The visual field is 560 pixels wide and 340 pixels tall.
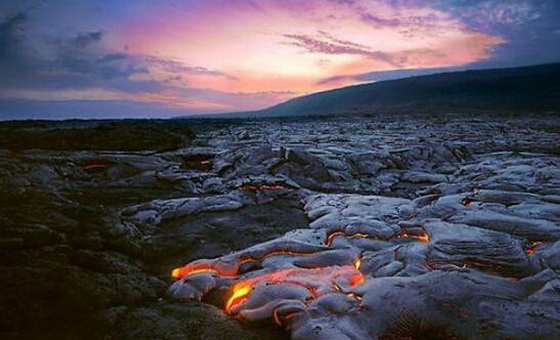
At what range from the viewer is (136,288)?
374 cm

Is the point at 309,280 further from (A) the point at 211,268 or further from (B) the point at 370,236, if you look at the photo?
(B) the point at 370,236

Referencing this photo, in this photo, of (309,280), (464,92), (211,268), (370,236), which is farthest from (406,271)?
(464,92)

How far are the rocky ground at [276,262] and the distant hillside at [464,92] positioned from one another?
47.2 metres

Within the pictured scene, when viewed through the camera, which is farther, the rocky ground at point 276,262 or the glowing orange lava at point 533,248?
the glowing orange lava at point 533,248

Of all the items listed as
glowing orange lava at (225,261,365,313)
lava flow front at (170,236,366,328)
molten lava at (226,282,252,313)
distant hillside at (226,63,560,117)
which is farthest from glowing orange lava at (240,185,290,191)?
distant hillside at (226,63,560,117)

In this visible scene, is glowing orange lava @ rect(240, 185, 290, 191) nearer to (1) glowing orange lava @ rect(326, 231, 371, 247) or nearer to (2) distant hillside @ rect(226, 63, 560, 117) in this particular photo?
(1) glowing orange lava @ rect(326, 231, 371, 247)

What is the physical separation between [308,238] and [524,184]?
15.3 ft

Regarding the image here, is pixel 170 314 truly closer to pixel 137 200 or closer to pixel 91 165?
pixel 137 200

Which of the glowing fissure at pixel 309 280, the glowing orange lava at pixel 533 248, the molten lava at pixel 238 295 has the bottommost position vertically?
the molten lava at pixel 238 295

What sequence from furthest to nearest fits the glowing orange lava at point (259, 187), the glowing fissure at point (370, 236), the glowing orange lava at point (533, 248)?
the glowing orange lava at point (259, 187) < the glowing fissure at point (370, 236) < the glowing orange lava at point (533, 248)

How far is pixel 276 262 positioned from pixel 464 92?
238 ft

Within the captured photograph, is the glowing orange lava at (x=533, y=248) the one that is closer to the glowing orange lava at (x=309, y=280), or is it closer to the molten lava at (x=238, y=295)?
the glowing orange lava at (x=309, y=280)

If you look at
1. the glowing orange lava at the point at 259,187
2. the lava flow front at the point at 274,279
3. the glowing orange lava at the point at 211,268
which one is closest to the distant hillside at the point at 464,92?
the glowing orange lava at the point at 259,187

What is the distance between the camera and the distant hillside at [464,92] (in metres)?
54.9
